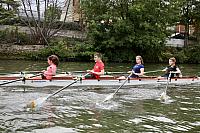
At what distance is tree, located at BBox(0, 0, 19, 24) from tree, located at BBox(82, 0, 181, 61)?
22.2 ft

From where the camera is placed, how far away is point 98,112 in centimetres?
1149

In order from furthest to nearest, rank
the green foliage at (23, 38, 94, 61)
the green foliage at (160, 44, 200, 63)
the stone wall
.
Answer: the green foliage at (160, 44, 200, 63) → the stone wall → the green foliage at (23, 38, 94, 61)

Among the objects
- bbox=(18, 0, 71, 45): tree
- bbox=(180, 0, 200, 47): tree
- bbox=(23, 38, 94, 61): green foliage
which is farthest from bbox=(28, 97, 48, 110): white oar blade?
bbox=(180, 0, 200, 47): tree

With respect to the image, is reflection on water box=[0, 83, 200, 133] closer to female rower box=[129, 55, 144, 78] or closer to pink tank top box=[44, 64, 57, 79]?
pink tank top box=[44, 64, 57, 79]

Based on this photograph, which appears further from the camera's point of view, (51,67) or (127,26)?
(127,26)

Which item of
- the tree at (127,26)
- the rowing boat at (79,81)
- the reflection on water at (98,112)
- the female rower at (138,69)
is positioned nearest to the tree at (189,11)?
the tree at (127,26)

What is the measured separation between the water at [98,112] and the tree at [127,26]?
68.6 ft

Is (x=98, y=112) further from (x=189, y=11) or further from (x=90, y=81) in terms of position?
(x=189, y=11)

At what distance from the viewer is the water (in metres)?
9.69

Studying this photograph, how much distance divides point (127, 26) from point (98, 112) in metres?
25.5

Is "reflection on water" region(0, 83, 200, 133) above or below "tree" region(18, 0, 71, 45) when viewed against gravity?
below

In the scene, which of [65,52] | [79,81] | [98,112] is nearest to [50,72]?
[79,81]

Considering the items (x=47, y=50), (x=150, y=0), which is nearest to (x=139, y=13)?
(x=150, y=0)

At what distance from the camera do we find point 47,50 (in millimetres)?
34906
